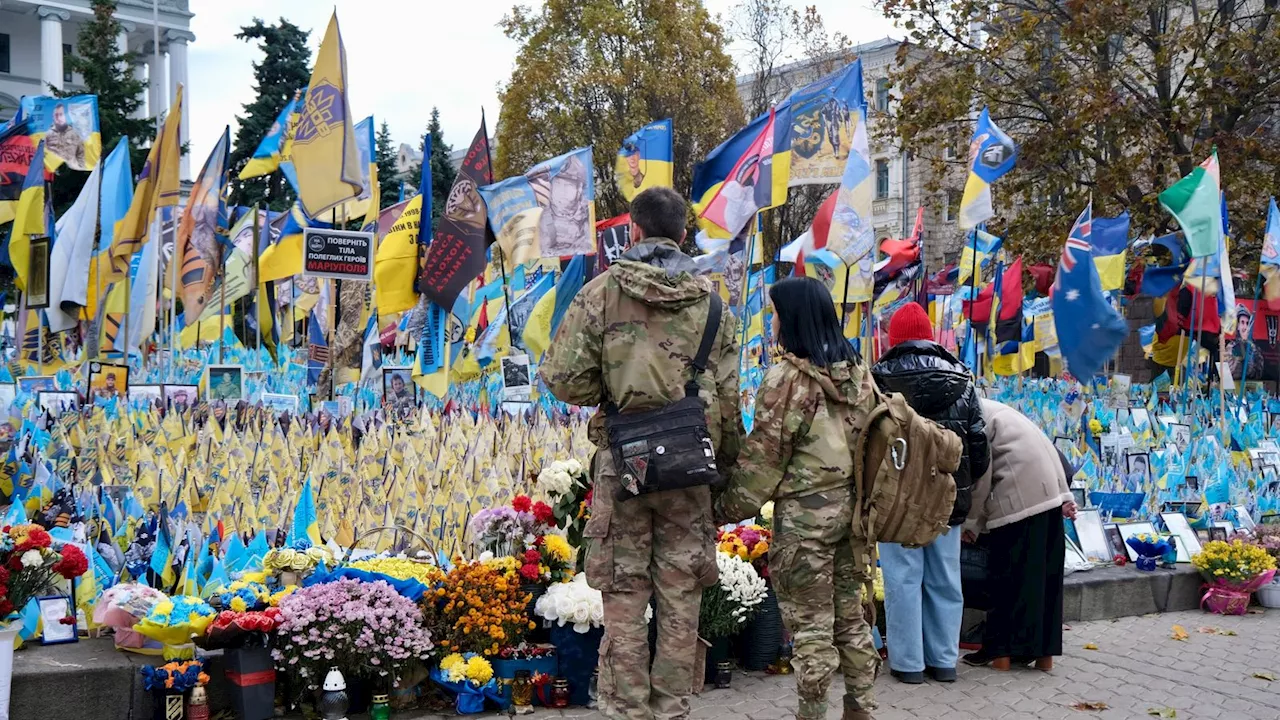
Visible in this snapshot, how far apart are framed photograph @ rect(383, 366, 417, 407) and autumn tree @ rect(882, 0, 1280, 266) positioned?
12155 millimetres

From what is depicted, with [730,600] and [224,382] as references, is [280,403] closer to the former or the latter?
[224,382]

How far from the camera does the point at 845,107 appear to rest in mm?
9094

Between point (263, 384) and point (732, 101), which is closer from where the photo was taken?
point (263, 384)

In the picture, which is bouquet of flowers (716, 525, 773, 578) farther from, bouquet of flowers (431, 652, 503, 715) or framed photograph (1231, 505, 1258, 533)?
framed photograph (1231, 505, 1258, 533)

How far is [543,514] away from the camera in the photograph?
525cm

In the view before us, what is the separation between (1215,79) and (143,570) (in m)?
19.5

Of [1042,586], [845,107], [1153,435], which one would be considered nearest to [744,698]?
[1042,586]

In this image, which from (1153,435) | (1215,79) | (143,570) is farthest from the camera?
(1215,79)

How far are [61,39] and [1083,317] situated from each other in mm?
58586

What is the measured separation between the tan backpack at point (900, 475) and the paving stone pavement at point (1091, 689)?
1085 mm

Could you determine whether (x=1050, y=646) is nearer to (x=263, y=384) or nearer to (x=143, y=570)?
(x=143, y=570)

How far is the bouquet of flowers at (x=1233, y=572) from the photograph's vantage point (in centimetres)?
715

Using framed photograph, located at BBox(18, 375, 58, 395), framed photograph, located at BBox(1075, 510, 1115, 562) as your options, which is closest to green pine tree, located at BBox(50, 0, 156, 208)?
framed photograph, located at BBox(18, 375, 58, 395)

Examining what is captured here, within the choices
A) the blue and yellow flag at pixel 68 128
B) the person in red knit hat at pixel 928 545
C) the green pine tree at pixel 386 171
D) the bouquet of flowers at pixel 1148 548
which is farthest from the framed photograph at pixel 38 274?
the green pine tree at pixel 386 171
